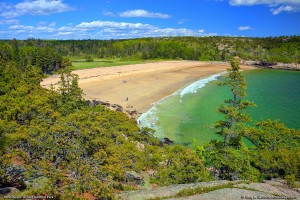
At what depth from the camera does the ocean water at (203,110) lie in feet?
165

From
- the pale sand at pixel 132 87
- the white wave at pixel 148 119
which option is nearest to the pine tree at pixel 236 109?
the white wave at pixel 148 119

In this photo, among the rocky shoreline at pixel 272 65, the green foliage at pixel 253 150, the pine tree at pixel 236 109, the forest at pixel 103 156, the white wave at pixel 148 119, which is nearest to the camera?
the forest at pixel 103 156

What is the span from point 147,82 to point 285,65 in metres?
107

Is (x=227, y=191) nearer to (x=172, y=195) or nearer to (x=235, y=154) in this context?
(x=172, y=195)

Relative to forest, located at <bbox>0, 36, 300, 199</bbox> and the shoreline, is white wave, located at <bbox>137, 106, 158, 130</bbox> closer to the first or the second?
the shoreline

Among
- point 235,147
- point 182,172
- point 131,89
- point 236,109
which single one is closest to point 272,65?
point 131,89

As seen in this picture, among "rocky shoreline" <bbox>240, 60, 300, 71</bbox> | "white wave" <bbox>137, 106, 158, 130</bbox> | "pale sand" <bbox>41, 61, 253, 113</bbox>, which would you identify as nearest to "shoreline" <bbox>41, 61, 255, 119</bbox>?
"pale sand" <bbox>41, 61, 253, 113</bbox>

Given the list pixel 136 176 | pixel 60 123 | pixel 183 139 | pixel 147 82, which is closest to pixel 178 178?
pixel 136 176

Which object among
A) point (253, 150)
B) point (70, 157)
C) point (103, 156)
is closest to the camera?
point (70, 157)

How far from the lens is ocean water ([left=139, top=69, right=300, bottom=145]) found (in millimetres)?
50406

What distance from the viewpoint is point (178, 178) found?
83.9 feet

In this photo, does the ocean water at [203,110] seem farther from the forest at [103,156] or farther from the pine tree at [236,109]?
the forest at [103,156]

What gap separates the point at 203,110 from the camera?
65.9m

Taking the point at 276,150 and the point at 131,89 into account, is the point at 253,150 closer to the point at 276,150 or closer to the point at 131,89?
the point at 276,150
